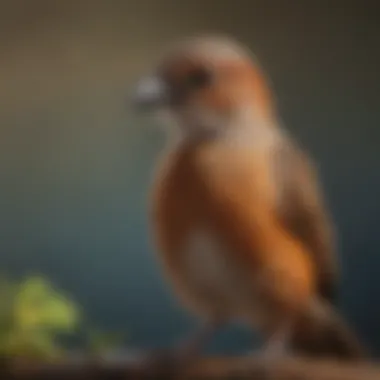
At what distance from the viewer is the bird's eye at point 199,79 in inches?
57.9

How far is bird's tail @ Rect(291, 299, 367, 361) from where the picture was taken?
1.41m

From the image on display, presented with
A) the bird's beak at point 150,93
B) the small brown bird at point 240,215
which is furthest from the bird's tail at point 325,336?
the bird's beak at point 150,93

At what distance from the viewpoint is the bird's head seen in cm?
147

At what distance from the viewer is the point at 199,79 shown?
1.47m

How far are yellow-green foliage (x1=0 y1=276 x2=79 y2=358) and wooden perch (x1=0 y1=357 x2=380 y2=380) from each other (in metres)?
0.03

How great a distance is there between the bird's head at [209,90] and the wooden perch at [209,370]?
0.36 m

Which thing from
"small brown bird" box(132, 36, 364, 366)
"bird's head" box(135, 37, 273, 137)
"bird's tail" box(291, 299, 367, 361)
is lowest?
"bird's tail" box(291, 299, 367, 361)

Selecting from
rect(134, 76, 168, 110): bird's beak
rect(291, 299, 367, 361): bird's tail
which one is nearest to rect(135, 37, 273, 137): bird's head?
rect(134, 76, 168, 110): bird's beak

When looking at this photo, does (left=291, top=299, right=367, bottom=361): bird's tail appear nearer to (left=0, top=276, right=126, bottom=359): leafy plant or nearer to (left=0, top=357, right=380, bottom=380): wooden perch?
(left=0, top=357, right=380, bottom=380): wooden perch

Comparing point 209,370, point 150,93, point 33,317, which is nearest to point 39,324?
point 33,317

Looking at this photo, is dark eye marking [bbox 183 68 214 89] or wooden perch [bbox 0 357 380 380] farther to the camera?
dark eye marking [bbox 183 68 214 89]

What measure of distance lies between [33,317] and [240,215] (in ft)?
1.15

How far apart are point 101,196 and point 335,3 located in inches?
19.1

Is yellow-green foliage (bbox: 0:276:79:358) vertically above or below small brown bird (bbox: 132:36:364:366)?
below
